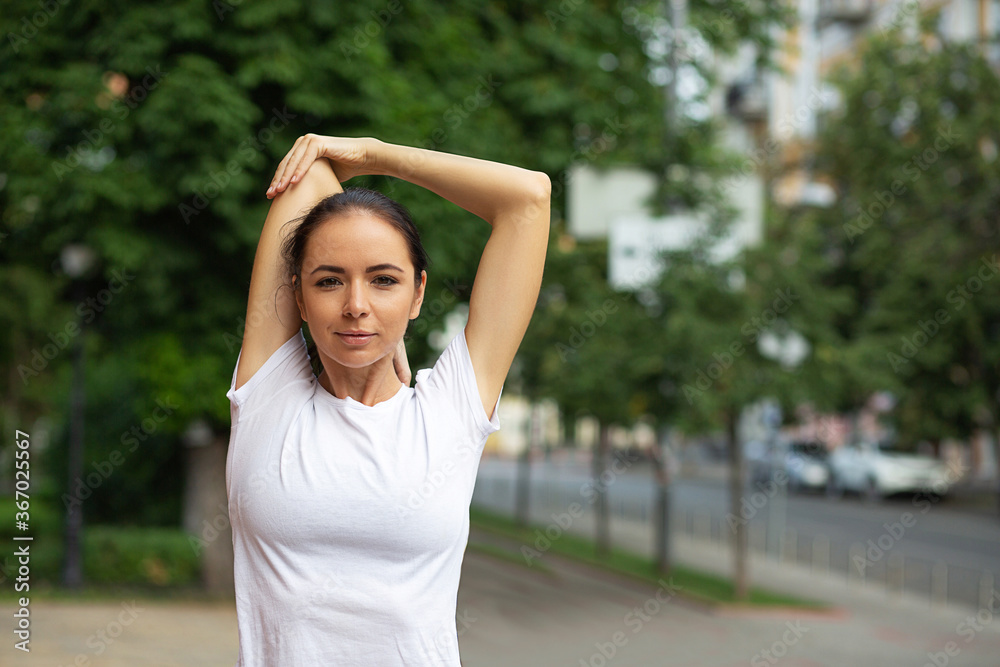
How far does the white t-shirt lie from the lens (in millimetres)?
1603

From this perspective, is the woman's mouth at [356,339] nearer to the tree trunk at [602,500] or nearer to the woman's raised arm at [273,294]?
the woman's raised arm at [273,294]

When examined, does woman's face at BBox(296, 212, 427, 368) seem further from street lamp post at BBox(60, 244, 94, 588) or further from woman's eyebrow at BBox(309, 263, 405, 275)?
street lamp post at BBox(60, 244, 94, 588)

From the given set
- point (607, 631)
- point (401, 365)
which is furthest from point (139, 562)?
point (401, 365)

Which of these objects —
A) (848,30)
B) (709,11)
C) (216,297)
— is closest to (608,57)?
(709,11)

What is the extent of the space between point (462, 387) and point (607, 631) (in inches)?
378

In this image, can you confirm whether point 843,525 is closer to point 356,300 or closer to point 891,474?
point 891,474

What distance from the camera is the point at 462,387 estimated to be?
174 cm

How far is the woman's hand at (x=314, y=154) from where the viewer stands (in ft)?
6.06

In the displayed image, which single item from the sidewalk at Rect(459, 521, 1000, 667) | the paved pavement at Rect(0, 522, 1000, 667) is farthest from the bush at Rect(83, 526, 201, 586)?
the sidewalk at Rect(459, 521, 1000, 667)

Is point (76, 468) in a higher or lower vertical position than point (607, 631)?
higher

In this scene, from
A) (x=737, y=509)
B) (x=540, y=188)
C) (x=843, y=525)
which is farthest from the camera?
(x=843, y=525)

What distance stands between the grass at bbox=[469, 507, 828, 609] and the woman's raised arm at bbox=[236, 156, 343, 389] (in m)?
7.71

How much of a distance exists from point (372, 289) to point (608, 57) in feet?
37.8

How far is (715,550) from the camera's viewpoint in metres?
19.0
